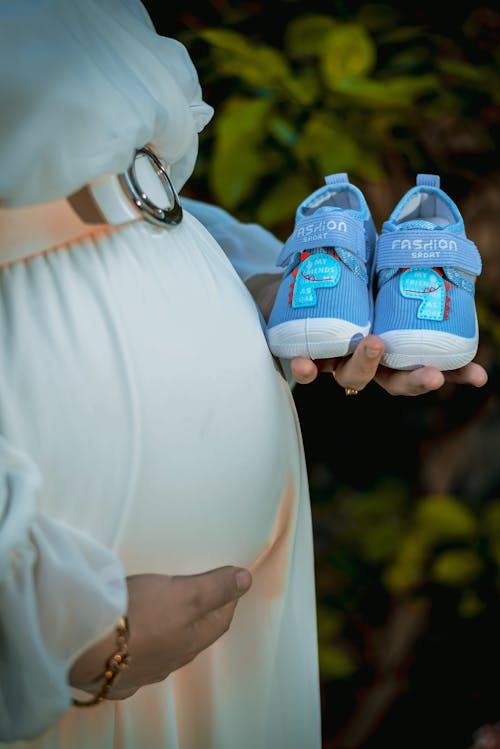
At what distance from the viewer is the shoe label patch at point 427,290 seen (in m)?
0.81

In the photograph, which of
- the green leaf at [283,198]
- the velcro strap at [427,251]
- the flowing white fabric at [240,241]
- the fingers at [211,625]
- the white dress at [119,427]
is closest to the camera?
the white dress at [119,427]

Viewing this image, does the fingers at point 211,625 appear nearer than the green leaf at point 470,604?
Yes

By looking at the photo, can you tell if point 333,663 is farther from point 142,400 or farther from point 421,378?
point 142,400

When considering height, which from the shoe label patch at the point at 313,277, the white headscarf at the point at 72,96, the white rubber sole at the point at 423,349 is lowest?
the white rubber sole at the point at 423,349

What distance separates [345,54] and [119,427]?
991 millimetres

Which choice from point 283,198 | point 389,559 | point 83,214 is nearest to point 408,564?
point 389,559

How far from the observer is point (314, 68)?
1.55 metres

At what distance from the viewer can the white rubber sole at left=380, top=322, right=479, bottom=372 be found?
790 mm

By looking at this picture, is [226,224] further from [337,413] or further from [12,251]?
[337,413]

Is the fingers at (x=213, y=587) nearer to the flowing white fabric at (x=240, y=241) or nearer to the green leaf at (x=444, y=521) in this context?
the flowing white fabric at (x=240, y=241)

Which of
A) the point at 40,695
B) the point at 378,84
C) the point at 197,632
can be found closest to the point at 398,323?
the point at 197,632

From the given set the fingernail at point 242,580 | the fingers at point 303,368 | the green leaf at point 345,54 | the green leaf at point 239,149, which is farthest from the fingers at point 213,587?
the green leaf at point 345,54

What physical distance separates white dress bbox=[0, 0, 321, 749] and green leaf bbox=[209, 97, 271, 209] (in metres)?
0.59

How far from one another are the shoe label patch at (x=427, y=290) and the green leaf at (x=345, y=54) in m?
0.70
